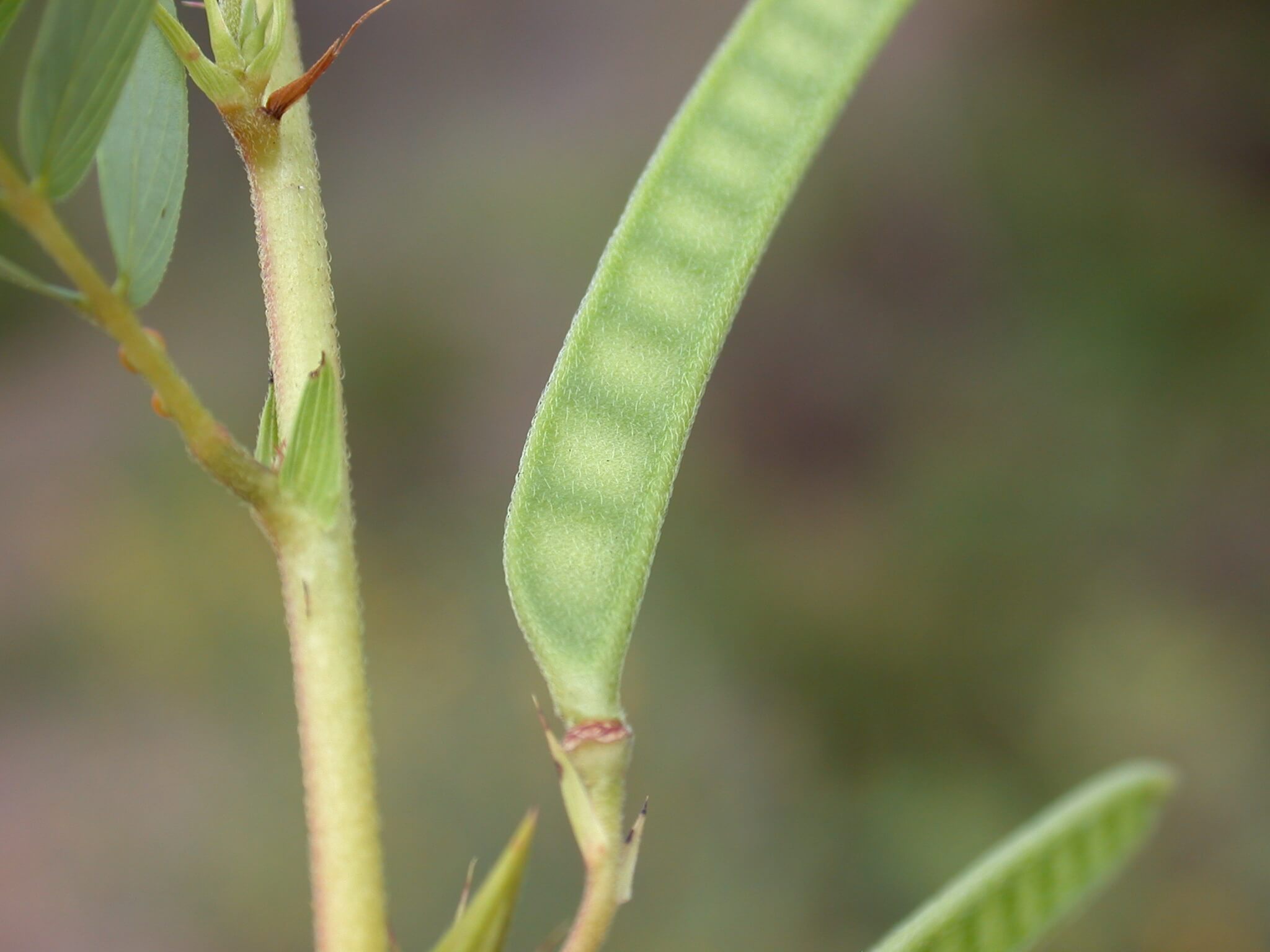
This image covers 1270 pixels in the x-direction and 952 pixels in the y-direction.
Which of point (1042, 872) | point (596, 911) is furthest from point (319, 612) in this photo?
point (1042, 872)

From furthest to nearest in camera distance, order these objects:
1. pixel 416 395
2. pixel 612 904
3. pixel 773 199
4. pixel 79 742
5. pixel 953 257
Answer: pixel 953 257
pixel 416 395
pixel 79 742
pixel 773 199
pixel 612 904

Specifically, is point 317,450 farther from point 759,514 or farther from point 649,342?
point 759,514

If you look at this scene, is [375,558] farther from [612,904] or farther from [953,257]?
[612,904]

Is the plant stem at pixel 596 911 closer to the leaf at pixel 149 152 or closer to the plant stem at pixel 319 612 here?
the plant stem at pixel 319 612

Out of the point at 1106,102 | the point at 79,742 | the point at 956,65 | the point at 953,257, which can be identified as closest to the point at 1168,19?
the point at 1106,102

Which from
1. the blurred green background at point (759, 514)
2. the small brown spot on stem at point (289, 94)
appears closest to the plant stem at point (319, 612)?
the small brown spot on stem at point (289, 94)

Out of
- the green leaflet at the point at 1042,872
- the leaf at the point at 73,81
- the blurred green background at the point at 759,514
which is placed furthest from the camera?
the blurred green background at the point at 759,514
